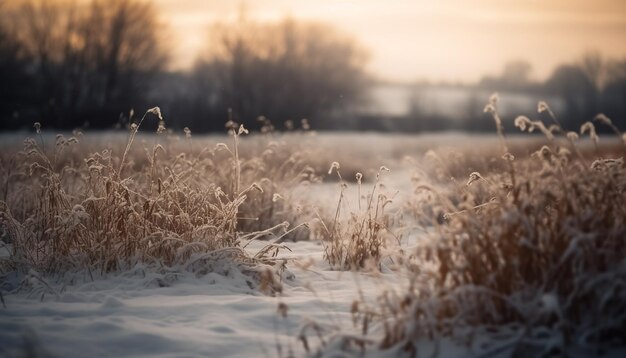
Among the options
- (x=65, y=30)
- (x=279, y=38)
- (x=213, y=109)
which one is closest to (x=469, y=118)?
(x=279, y=38)

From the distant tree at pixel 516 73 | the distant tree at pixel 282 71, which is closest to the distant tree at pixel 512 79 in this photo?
the distant tree at pixel 516 73

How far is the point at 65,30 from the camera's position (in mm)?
32500

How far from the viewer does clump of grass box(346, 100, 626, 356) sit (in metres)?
2.15

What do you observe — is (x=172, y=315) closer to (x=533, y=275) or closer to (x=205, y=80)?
(x=533, y=275)

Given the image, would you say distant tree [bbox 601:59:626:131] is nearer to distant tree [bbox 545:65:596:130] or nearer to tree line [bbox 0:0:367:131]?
distant tree [bbox 545:65:596:130]

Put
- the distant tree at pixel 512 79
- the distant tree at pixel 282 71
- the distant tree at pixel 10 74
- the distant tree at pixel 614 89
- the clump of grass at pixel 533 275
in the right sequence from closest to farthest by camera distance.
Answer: the clump of grass at pixel 533 275
the distant tree at pixel 10 74
the distant tree at pixel 282 71
the distant tree at pixel 614 89
the distant tree at pixel 512 79

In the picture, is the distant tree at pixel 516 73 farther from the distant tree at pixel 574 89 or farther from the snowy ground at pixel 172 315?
the snowy ground at pixel 172 315

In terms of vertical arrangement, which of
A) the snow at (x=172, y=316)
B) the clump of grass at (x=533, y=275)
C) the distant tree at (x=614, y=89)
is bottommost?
the snow at (x=172, y=316)

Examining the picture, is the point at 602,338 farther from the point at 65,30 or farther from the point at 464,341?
the point at 65,30

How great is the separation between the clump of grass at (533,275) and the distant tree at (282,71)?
29.3 metres

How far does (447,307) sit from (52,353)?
6.27 feet

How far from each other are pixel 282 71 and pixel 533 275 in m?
34.9

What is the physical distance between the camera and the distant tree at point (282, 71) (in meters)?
33.9

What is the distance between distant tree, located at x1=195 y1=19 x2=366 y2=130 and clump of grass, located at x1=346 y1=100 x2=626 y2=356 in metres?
29.3
